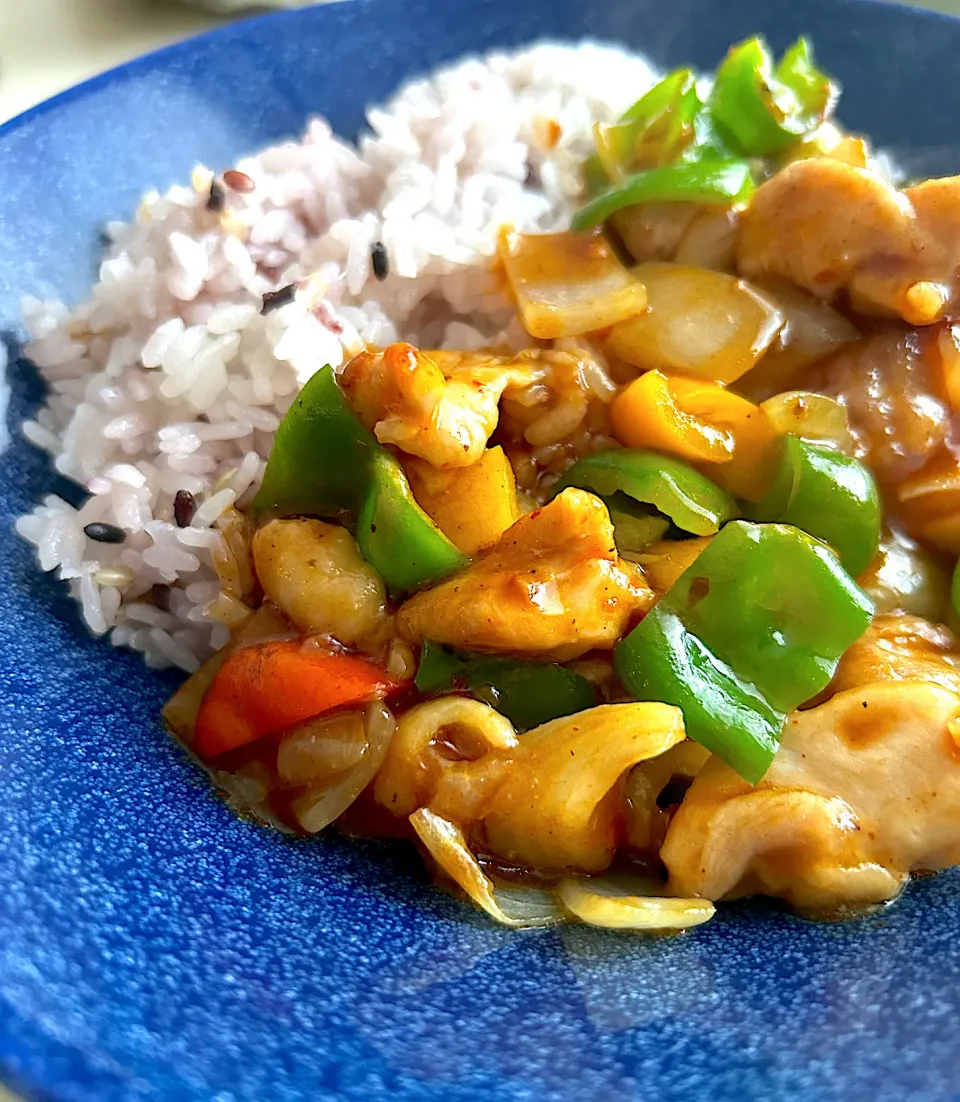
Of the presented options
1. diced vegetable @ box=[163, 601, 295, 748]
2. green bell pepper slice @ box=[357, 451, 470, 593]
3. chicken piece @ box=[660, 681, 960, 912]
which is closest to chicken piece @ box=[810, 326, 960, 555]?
chicken piece @ box=[660, 681, 960, 912]

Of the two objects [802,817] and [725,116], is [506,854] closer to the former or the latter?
[802,817]

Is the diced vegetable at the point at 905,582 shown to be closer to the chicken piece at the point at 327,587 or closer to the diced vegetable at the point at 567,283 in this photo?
the diced vegetable at the point at 567,283

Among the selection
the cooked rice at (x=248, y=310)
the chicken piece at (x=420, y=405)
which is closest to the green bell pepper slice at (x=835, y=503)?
the cooked rice at (x=248, y=310)

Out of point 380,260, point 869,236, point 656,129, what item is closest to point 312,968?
point 380,260

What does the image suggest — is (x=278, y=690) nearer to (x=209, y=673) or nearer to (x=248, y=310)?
(x=209, y=673)

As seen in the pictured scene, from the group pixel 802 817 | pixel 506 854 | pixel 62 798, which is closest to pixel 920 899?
pixel 802 817

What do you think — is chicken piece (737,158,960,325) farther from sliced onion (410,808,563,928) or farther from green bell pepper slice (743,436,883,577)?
sliced onion (410,808,563,928)
